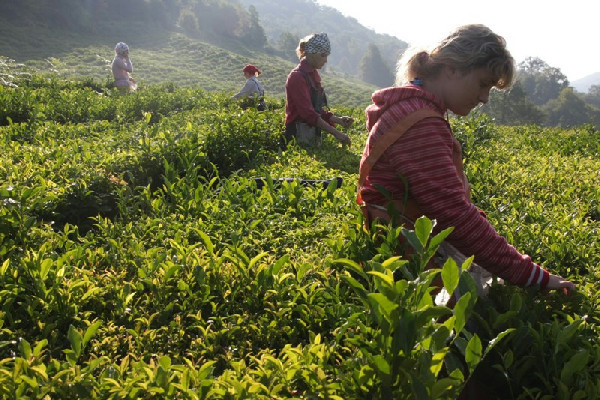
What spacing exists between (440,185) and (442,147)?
196 millimetres

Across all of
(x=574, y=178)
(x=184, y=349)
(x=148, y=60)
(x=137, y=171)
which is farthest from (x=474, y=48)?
(x=148, y=60)

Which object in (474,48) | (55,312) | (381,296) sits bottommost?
(55,312)

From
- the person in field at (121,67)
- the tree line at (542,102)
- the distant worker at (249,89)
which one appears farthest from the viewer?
the tree line at (542,102)

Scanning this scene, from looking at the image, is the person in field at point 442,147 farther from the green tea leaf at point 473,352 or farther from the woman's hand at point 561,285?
the green tea leaf at point 473,352

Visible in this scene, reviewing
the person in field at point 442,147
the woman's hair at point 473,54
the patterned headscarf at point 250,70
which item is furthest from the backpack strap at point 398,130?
the patterned headscarf at point 250,70

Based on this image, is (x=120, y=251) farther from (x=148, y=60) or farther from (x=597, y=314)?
(x=148, y=60)

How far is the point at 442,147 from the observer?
2.41 m

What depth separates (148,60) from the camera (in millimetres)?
45750

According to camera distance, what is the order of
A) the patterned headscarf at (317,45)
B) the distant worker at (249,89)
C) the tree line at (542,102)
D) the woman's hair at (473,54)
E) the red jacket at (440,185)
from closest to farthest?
the red jacket at (440,185) < the woman's hair at (473,54) < the patterned headscarf at (317,45) < the distant worker at (249,89) < the tree line at (542,102)

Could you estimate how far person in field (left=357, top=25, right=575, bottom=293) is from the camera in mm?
2355

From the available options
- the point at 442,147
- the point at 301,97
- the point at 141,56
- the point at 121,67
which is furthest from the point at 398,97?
the point at 141,56

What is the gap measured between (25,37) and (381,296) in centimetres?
5238

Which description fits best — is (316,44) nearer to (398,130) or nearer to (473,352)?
(398,130)

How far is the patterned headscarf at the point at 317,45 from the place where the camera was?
6574 millimetres
